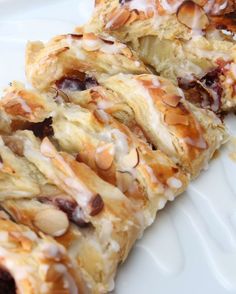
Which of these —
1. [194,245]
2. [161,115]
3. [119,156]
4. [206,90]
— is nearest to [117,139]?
[119,156]

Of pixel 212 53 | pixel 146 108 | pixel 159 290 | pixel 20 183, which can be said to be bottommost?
pixel 159 290

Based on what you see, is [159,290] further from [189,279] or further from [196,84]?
[196,84]

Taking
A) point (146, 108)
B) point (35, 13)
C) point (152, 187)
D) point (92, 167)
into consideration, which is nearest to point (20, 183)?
point (92, 167)

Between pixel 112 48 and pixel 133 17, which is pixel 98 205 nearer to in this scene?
pixel 112 48

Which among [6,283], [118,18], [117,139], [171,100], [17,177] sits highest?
[118,18]

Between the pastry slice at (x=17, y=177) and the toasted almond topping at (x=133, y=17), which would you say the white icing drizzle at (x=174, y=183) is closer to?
the pastry slice at (x=17, y=177)

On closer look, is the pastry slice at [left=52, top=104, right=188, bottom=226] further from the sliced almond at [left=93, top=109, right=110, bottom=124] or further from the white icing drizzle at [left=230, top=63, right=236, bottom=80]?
the white icing drizzle at [left=230, top=63, right=236, bottom=80]

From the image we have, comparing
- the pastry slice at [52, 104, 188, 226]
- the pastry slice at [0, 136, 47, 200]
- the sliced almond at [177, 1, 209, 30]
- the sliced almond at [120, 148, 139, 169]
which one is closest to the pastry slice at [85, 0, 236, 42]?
the sliced almond at [177, 1, 209, 30]

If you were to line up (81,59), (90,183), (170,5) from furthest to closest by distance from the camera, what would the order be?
(170,5) → (81,59) → (90,183)
